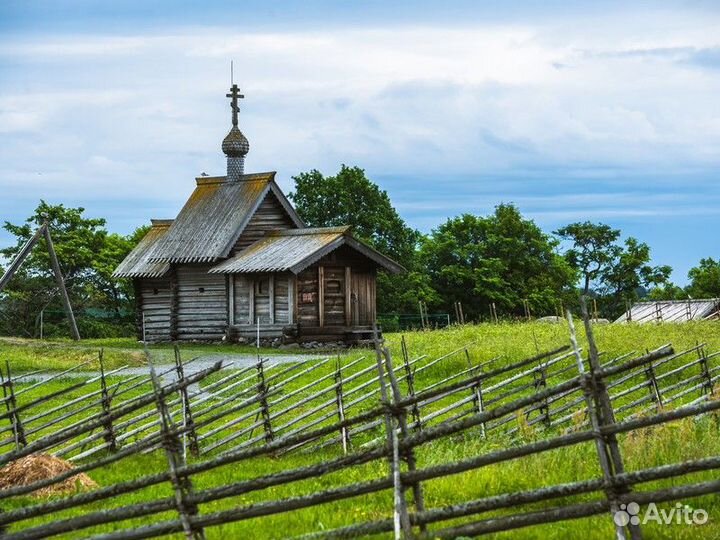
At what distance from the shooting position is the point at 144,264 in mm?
33219

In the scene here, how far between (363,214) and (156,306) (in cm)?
1412

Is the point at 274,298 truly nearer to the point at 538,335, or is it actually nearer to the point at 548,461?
the point at 538,335

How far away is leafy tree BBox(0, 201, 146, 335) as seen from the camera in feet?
140

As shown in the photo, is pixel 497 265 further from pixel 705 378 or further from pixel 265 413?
pixel 265 413

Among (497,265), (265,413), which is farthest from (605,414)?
(497,265)

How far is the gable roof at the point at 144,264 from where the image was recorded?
1291 inches

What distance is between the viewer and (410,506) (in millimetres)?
8047

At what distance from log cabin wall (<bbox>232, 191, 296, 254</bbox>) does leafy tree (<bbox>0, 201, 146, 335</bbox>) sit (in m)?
12.6

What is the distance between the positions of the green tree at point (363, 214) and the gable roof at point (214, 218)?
10674mm

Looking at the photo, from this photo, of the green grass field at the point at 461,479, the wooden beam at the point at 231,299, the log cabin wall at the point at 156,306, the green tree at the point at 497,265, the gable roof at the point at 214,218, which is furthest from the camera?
the green tree at the point at 497,265

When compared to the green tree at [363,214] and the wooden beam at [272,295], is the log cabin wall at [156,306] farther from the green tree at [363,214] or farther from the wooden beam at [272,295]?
the green tree at [363,214]

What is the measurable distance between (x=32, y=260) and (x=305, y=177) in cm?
1217

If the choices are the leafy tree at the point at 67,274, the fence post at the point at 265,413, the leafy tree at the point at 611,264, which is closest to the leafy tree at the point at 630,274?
the leafy tree at the point at 611,264

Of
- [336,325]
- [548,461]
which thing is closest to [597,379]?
[548,461]
